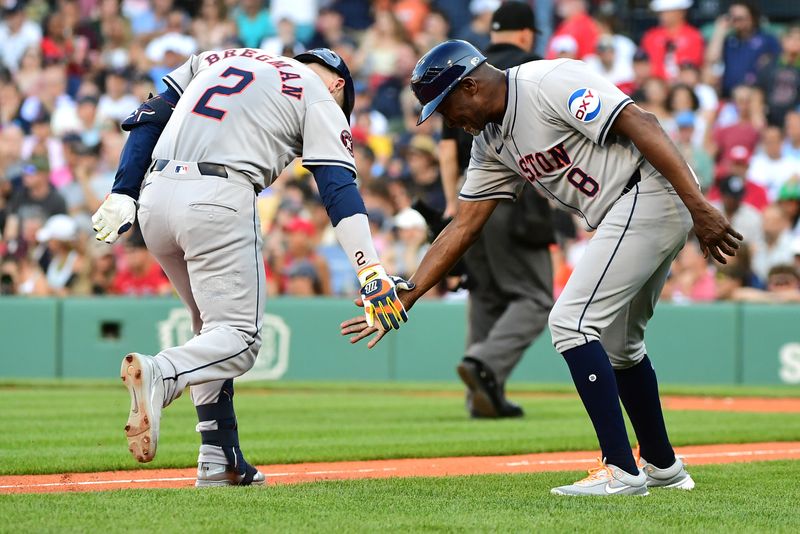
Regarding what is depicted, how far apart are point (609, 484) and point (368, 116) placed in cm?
1353

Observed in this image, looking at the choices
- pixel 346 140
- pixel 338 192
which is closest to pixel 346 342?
pixel 346 140

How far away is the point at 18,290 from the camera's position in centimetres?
1595

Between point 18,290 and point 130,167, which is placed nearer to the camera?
point 130,167

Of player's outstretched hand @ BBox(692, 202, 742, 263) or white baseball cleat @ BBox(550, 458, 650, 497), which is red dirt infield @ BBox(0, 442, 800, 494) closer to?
white baseball cleat @ BBox(550, 458, 650, 497)

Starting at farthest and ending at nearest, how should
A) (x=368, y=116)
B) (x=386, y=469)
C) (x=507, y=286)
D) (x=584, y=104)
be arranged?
1. (x=368, y=116)
2. (x=507, y=286)
3. (x=386, y=469)
4. (x=584, y=104)

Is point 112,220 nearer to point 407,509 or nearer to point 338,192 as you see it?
point 338,192

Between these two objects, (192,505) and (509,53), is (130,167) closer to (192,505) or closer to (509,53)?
(192,505)

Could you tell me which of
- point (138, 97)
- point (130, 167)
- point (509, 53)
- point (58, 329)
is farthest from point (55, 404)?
point (138, 97)

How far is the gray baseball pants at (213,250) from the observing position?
18.0 feet

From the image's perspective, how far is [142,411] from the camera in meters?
5.09

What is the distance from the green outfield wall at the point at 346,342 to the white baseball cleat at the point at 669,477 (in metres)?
7.64

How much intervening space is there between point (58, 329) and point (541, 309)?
6892 mm

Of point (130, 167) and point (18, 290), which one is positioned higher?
point (130, 167)

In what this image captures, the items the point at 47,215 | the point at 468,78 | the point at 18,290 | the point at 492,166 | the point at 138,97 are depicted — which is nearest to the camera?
the point at 468,78
